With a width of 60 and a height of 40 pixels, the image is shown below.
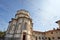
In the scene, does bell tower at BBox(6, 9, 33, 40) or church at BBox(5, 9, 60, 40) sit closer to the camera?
bell tower at BBox(6, 9, 33, 40)

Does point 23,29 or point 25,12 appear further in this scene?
point 25,12

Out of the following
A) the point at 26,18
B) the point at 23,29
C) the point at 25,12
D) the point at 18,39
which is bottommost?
the point at 18,39

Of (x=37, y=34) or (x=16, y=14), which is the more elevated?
(x=16, y=14)

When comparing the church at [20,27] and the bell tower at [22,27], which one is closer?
the bell tower at [22,27]

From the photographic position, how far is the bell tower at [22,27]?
39688 millimetres

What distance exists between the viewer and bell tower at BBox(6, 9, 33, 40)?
39.7m

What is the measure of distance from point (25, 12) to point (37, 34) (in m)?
16.2

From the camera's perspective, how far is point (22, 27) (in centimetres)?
4109

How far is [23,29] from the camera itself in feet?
133

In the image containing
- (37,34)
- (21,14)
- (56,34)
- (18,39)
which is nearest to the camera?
(18,39)

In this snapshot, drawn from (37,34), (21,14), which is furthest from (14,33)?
(37,34)

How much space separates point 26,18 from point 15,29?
623 cm

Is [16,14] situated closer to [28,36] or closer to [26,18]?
[26,18]

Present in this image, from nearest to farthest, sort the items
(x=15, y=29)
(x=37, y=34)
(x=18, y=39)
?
(x=18, y=39), (x=15, y=29), (x=37, y=34)
